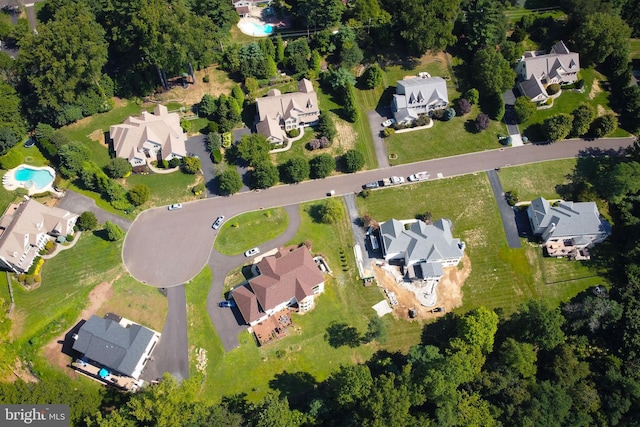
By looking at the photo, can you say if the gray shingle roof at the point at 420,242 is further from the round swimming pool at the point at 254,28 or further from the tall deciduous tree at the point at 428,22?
the round swimming pool at the point at 254,28

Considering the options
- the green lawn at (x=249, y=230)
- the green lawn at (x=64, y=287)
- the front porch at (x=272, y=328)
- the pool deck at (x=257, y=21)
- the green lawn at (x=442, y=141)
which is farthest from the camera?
the pool deck at (x=257, y=21)


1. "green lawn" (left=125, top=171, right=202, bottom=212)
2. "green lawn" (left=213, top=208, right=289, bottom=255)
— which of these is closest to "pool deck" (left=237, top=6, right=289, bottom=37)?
"green lawn" (left=125, top=171, right=202, bottom=212)

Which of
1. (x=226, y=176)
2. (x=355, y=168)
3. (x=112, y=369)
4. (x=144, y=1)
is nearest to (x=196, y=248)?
(x=226, y=176)

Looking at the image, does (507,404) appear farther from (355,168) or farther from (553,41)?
(553,41)

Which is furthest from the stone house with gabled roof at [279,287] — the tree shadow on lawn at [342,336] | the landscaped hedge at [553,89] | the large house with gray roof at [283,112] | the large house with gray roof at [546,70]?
the landscaped hedge at [553,89]

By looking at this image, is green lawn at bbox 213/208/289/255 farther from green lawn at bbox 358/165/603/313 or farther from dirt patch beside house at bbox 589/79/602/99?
dirt patch beside house at bbox 589/79/602/99

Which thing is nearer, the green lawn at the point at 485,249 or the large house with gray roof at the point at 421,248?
the large house with gray roof at the point at 421,248
